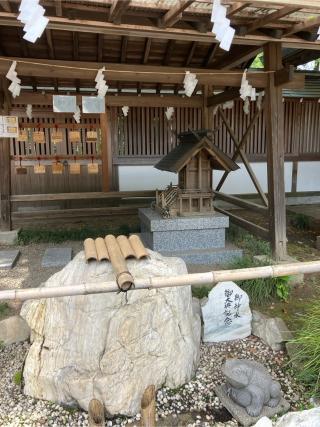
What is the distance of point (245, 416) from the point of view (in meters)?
3.19

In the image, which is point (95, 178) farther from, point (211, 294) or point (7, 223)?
point (211, 294)

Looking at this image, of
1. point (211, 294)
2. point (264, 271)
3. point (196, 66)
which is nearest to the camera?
point (264, 271)

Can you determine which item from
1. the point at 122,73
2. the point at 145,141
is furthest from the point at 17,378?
the point at 145,141

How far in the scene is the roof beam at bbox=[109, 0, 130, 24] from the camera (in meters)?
3.65

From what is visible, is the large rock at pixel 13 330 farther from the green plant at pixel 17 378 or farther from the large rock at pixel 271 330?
the large rock at pixel 271 330

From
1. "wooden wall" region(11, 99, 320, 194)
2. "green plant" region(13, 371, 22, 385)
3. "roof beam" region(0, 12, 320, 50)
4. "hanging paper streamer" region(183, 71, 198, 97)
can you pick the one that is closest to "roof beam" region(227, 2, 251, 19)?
"roof beam" region(0, 12, 320, 50)

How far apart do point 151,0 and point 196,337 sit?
353cm

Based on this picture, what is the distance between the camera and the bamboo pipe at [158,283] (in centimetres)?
249

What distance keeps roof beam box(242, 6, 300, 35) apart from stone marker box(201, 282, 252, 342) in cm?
302

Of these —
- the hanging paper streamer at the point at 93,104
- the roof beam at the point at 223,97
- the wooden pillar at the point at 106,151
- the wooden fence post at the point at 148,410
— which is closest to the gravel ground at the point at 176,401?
the wooden fence post at the point at 148,410

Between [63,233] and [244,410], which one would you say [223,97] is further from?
[244,410]

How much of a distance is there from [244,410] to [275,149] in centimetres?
363

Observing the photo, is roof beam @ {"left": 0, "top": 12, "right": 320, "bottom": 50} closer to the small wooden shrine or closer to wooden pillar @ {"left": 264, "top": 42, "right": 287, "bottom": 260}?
wooden pillar @ {"left": 264, "top": 42, "right": 287, "bottom": 260}

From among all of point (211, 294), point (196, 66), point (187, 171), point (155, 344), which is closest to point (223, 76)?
point (187, 171)
